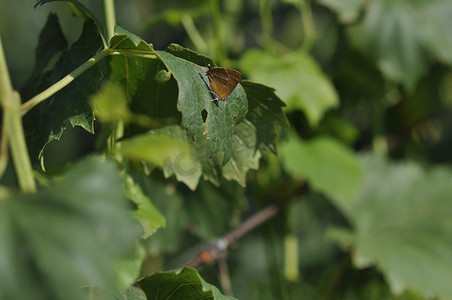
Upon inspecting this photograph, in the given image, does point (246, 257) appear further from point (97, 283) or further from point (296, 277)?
point (97, 283)

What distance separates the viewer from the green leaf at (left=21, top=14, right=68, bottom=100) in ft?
2.35

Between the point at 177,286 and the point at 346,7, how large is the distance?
36.0 inches

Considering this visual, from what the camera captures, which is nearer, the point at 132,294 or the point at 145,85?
the point at 132,294

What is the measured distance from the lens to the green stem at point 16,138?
1.38 feet

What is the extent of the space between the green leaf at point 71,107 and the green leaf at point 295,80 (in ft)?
1.95

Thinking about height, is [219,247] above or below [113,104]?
below

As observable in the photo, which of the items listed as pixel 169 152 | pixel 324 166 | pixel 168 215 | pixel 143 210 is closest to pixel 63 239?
pixel 143 210

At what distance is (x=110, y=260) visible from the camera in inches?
14.6

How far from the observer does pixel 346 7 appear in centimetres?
131

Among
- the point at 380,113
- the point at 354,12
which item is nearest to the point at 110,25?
the point at 354,12

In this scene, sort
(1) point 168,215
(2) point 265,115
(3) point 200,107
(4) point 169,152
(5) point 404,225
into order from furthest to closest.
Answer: (5) point 404,225 → (1) point 168,215 → (4) point 169,152 → (2) point 265,115 → (3) point 200,107

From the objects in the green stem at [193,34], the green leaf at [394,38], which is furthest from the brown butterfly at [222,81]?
the green leaf at [394,38]

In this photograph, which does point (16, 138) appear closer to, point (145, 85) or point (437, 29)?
point (145, 85)

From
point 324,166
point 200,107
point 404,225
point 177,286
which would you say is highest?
point 200,107
